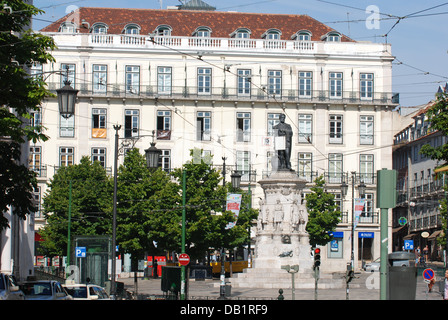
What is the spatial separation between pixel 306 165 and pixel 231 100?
828 centimetres

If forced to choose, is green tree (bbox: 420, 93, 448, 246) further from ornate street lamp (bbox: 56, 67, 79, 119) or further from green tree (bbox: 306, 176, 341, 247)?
green tree (bbox: 306, 176, 341, 247)

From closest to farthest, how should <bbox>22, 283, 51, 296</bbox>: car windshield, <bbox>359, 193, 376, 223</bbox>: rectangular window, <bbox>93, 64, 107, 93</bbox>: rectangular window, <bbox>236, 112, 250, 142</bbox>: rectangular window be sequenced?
<bbox>22, 283, 51, 296</bbox>: car windshield
<bbox>93, 64, 107, 93</bbox>: rectangular window
<bbox>236, 112, 250, 142</bbox>: rectangular window
<bbox>359, 193, 376, 223</bbox>: rectangular window

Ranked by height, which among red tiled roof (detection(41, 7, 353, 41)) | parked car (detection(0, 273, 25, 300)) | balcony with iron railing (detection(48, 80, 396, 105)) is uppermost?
red tiled roof (detection(41, 7, 353, 41))

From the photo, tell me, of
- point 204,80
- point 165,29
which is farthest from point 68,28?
point 204,80

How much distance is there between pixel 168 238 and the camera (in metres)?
60.5

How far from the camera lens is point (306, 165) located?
8025 centimetres

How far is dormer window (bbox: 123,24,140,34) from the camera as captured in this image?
265ft

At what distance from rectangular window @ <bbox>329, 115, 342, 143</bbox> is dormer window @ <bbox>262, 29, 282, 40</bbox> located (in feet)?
27.0

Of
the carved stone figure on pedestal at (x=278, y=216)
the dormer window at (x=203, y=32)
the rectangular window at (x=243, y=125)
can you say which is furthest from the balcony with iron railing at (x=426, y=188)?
the carved stone figure on pedestal at (x=278, y=216)

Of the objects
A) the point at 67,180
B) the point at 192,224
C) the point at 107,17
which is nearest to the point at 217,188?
the point at 192,224

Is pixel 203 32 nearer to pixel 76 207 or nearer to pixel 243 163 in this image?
pixel 243 163

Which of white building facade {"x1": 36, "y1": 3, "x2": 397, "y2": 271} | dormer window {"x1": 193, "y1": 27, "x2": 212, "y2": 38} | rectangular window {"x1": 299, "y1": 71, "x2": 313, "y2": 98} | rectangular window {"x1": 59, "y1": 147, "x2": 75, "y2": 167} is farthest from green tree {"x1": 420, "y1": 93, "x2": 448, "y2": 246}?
rectangular window {"x1": 59, "y1": 147, "x2": 75, "y2": 167}

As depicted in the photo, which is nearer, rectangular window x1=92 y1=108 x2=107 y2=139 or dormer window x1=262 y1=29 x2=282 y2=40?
rectangular window x1=92 y1=108 x2=107 y2=139

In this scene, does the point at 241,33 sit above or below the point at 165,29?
below
